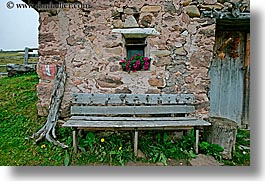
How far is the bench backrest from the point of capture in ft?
10.6

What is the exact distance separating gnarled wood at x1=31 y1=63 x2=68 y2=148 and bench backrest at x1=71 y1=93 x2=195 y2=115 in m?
0.20

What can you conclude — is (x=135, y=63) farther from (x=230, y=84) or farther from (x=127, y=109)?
(x=230, y=84)

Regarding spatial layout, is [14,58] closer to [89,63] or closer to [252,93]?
[89,63]

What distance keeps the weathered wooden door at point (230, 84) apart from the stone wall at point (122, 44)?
2.66ft

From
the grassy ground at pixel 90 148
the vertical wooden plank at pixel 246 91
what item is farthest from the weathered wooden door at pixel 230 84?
the grassy ground at pixel 90 148

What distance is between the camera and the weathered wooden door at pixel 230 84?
162 inches

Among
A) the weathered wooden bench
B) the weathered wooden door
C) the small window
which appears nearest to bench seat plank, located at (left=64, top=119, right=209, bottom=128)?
the weathered wooden bench

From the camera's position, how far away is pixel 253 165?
9.14 ft

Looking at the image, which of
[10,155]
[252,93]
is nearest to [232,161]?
[252,93]

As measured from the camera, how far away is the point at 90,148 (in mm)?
2980

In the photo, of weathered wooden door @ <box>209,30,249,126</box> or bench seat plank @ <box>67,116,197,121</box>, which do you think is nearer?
bench seat plank @ <box>67,116,197,121</box>

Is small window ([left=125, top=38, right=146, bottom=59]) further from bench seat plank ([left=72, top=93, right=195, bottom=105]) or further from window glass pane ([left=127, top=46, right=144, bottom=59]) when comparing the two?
bench seat plank ([left=72, top=93, right=195, bottom=105])

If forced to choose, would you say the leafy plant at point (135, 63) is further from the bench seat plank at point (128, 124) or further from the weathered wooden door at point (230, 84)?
the weathered wooden door at point (230, 84)

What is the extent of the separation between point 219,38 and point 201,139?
5.10ft
